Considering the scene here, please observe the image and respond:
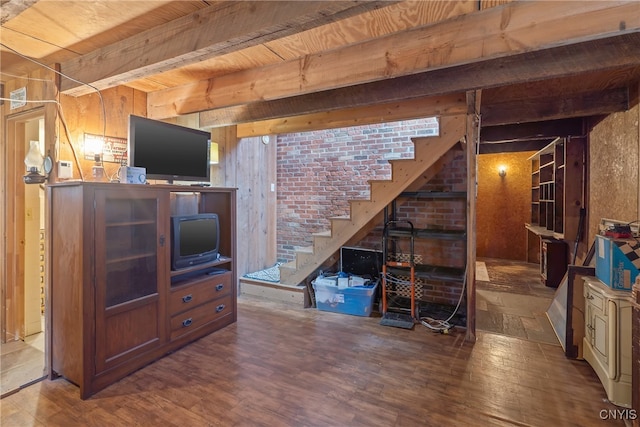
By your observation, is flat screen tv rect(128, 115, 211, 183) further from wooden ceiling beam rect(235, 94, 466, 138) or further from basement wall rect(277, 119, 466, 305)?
basement wall rect(277, 119, 466, 305)

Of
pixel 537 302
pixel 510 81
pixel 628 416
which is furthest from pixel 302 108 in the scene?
pixel 537 302

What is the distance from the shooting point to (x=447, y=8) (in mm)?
1638

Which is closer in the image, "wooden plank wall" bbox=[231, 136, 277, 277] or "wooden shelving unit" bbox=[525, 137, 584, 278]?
"wooden shelving unit" bbox=[525, 137, 584, 278]

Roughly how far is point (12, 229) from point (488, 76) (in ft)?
13.9

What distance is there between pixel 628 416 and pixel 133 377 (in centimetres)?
318

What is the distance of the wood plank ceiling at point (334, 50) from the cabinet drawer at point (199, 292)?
163cm

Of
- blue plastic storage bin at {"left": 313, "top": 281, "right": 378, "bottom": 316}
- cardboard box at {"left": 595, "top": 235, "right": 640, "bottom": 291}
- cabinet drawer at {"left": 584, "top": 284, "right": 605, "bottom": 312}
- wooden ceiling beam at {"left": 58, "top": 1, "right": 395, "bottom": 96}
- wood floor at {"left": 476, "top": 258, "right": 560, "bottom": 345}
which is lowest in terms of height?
Answer: wood floor at {"left": 476, "top": 258, "right": 560, "bottom": 345}

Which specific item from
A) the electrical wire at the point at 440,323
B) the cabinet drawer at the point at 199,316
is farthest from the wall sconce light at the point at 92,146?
the electrical wire at the point at 440,323

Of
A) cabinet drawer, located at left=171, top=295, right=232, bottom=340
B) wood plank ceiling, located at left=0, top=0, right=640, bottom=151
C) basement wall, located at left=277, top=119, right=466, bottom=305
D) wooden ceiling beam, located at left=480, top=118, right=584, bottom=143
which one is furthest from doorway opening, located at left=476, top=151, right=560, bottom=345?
cabinet drawer, located at left=171, top=295, right=232, bottom=340

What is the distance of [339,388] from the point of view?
6.94ft

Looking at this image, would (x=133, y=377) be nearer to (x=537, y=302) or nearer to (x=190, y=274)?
(x=190, y=274)

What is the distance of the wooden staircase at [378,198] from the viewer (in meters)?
3.03

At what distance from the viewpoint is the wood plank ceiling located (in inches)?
60.9

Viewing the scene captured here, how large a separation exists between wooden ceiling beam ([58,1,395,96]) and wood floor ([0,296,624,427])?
213 cm
